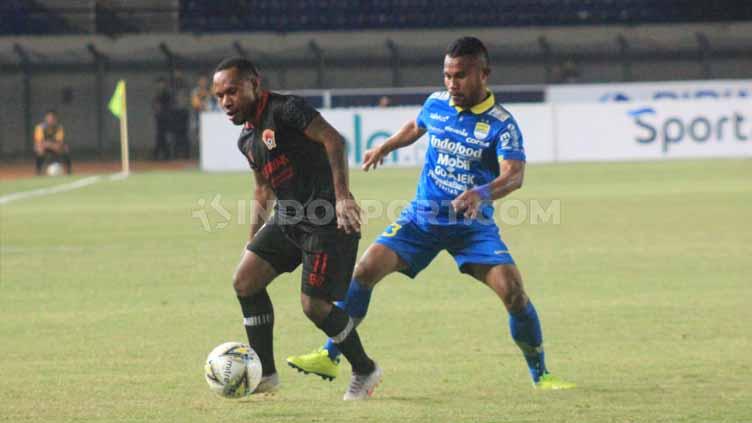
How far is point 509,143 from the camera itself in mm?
7324

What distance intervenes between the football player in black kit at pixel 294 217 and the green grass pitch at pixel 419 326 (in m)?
0.37

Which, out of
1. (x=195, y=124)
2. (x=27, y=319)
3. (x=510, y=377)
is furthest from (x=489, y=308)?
(x=195, y=124)

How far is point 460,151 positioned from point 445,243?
53cm

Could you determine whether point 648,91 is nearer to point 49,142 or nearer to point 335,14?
point 335,14

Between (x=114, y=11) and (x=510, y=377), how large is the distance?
35.5 m

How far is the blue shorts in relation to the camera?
745cm

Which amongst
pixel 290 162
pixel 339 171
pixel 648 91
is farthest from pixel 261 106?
pixel 648 91

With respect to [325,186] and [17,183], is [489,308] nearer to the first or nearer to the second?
[325,186]

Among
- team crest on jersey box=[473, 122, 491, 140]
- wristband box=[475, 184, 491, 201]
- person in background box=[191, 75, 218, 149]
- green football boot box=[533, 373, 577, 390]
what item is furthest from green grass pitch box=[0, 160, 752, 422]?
person in background box=[191, 75, 218, 149]

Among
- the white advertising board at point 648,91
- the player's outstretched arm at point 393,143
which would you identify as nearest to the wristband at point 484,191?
the player's outstretched arm at point 393,143

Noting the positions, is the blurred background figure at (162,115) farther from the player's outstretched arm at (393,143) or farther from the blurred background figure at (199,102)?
the player's outstretched arm at (393,143)

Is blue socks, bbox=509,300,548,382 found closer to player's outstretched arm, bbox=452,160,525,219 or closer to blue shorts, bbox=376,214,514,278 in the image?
blue shorts, bbox=376,214,514,278

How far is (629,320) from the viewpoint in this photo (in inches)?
388

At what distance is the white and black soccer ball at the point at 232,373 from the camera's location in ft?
22.8
